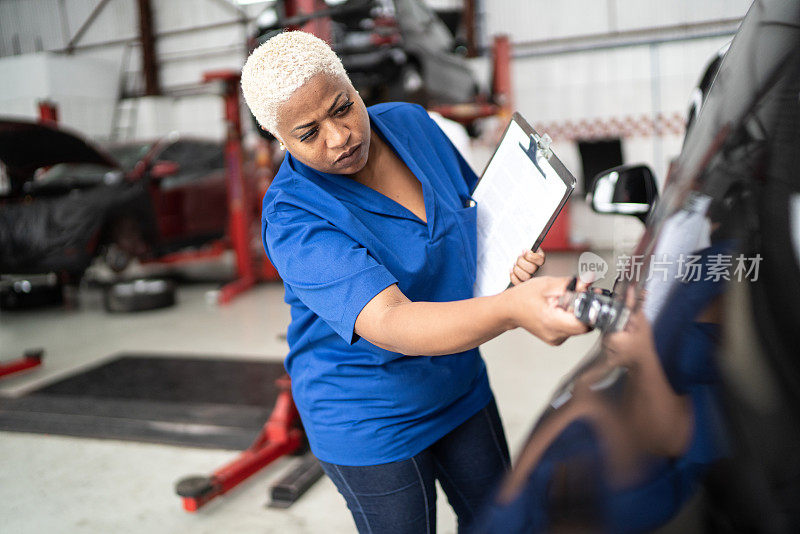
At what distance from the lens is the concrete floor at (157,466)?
2227mm

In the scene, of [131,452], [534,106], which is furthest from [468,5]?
[131,452]

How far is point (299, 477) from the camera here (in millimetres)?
2400

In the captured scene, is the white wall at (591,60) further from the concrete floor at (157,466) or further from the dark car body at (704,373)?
the dark car body at (704,373)

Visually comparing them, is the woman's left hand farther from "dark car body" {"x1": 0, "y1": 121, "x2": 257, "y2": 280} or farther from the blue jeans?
"dark car body" {"x1": 0, "y1": 121, "x2": 257, "y2": 280}

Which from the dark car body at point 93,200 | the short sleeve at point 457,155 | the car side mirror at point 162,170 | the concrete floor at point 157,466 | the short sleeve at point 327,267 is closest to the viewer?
the short sleeve at point 327,267

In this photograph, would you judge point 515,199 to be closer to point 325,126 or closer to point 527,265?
point 527,265

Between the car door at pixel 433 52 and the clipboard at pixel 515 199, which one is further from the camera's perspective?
the car door at pixel 433 52

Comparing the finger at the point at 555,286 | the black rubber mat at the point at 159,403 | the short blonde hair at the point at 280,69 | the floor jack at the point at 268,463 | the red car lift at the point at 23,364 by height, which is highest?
the short blonde hair at the point at 280,69

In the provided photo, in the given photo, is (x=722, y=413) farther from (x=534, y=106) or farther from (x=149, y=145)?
(x=534, y=106)

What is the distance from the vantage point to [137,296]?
561 cm

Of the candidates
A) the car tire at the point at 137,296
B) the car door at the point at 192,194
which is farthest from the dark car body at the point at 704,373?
the car door at the point at 192,194

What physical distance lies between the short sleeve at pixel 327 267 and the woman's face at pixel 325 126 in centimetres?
10

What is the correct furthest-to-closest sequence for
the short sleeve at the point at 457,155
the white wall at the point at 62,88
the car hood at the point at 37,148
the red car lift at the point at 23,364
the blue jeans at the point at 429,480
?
the white wall at the point at 62,88, the car hood at the point at 37,148, the red car lift at the point at 23,364, the short sleeve at the point at 457,155, the blue jeans at the point at 429,480

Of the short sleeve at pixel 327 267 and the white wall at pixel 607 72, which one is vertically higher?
the short sleeve at pixel 327 267
